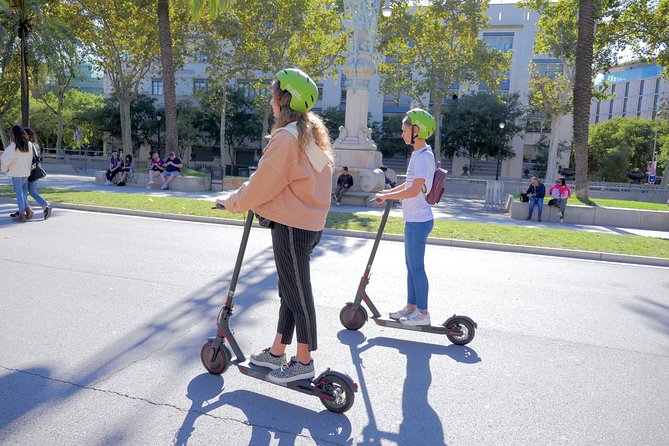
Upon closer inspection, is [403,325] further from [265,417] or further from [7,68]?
[7,68]

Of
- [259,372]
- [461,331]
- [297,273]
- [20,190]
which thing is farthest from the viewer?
[20,190]

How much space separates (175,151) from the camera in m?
21.2

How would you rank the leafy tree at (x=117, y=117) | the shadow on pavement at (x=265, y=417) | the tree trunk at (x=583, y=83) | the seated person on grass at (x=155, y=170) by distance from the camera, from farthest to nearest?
the leafy tree at (x=117, y=117)
the seated person on grass at (x=155, y=170)
the tree trunk at (x=583, y=83)
the shadow on pavement at (x=265, y=417)

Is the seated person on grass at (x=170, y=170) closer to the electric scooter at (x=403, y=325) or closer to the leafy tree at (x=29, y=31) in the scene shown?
the leafy tree at (x=29, y=31)

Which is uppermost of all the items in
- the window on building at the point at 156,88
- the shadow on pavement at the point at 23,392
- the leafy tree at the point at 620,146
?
the window on building at the point at 156,88

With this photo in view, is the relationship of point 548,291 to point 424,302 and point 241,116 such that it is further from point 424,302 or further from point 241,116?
point 241,116

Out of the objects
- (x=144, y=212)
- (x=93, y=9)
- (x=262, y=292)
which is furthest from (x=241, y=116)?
(x=262, y=292)

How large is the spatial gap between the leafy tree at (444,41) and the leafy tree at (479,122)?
8.41 metres

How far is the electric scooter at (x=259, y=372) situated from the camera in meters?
3.24

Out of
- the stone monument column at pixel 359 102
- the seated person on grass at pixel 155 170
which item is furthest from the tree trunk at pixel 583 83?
the seated person on grass at pixel 155 170

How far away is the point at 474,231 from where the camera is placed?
11602mm

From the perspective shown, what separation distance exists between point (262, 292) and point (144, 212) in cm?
757

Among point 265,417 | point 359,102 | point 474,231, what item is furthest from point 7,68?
point 265,417

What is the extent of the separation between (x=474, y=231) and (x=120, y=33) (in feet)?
88.9
